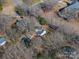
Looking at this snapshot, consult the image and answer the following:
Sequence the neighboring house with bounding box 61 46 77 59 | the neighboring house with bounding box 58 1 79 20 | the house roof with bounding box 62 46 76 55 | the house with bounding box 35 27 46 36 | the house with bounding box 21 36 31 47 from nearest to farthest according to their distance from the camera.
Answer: the neighboring house with bounding box 61 46 77 59 < the house roof with bounding box 62 46 76 55 < the house with bounding box 21 36 31 47 < the house with bounding box 35 27 46 36 < the neighboring house with bounding box 58 1 79 20

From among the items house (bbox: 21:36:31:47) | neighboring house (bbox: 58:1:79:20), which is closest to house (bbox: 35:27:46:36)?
house (bbox: 21:36:31:47)

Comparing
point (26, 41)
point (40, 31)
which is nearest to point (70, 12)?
point (40, 31)

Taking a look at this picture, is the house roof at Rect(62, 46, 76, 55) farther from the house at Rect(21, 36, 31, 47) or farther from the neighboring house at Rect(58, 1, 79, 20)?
the neighboring house at Rect(58, 1, 79, 20)

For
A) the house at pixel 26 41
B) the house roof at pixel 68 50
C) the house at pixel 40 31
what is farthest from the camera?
the house at pixel 40 31

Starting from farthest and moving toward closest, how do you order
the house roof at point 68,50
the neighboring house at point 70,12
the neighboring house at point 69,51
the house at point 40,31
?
the neighboring house at point 70,12
the house at point 40,31
the house roof at point 68,50
the neighboring house at point 69,51

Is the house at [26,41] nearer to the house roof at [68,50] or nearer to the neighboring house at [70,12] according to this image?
the house roof at [68,50]

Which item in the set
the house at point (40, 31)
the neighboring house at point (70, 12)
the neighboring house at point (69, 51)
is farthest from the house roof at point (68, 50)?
the neighboring house at point (70, 12)

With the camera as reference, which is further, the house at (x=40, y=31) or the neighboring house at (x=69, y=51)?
the house at (x=40, y=31)

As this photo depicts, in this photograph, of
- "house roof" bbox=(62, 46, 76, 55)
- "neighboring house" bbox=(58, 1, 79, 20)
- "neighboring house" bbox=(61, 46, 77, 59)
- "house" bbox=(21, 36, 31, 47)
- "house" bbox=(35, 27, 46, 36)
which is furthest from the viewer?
"neighboring house" bbox=(58, 1, 79, 20)

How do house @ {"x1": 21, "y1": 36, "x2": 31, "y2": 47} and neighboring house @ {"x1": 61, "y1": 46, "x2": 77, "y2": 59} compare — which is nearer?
neighboring house @ {"x1": 61, "y1": 46, "x2": 77, "y2": 59}

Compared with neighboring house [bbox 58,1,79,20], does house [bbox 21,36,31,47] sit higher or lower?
lower

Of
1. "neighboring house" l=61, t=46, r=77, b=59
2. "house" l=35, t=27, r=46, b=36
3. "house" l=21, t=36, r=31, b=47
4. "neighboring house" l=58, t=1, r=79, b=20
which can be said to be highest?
"neighboring house" l=58, t=1, r=79, b=20
